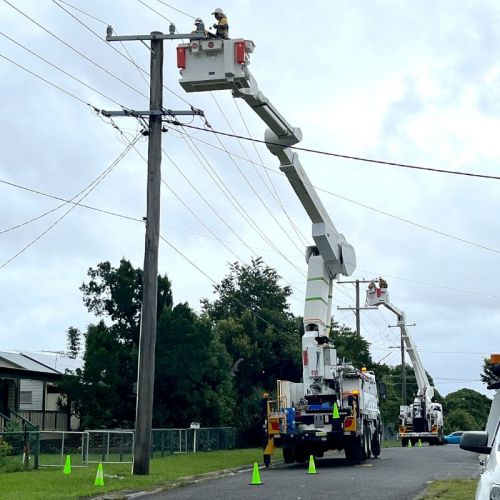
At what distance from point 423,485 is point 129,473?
7188 mm

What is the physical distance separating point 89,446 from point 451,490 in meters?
13.1

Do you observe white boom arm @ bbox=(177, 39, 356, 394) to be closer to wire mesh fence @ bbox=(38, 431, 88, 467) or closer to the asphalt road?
the asphalt road

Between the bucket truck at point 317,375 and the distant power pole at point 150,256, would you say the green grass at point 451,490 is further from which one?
the distant power pole at point 150,256

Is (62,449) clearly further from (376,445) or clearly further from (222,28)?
(222,28)

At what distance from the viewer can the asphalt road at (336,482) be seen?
16481 millimetres

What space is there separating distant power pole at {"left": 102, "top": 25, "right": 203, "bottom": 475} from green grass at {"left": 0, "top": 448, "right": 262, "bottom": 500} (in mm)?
1060

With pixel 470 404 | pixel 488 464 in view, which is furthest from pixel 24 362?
pixel 470 404

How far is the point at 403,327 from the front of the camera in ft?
160

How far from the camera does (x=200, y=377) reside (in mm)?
37219

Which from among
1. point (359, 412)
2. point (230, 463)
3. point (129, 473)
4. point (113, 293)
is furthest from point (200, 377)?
point (129, 473)

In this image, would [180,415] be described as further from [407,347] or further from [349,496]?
[349,496]

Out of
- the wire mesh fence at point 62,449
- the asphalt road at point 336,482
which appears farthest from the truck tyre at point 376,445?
the wire mesh fence at point 62,449

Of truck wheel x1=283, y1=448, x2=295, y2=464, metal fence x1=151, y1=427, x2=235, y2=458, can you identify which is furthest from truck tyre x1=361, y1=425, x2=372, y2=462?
metal fence x1=151, y1=427, x2=235, y2=458

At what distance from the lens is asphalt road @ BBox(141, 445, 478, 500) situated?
54.1 feet
